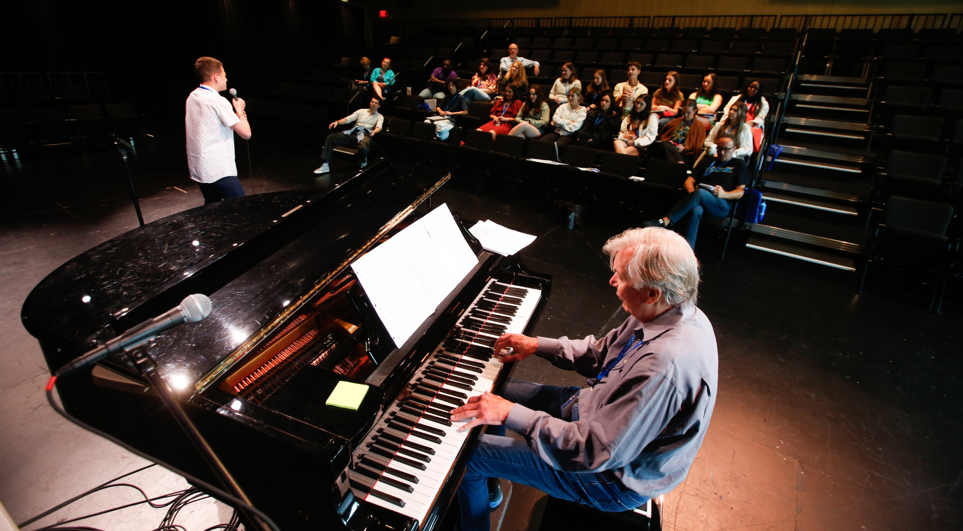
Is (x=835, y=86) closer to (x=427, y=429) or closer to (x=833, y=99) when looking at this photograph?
(x=833, y=99)

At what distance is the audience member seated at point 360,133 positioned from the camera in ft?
24.4

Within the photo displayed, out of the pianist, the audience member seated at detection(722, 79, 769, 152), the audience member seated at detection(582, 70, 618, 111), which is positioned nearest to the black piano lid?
the pianist

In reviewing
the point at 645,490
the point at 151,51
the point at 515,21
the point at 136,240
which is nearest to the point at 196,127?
the point at 136,240

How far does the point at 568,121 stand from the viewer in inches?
274

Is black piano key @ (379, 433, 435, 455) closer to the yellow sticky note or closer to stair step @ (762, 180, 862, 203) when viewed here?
the yellow sticky note

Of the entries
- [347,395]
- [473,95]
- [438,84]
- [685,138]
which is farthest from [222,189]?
[438,84]

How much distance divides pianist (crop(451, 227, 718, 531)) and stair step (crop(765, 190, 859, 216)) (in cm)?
503

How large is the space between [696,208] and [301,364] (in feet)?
14.7

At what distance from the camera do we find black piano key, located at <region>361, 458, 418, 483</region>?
133cm

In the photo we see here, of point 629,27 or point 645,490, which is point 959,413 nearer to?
point 645,490

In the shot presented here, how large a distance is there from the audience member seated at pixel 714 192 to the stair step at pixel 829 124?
3150mm

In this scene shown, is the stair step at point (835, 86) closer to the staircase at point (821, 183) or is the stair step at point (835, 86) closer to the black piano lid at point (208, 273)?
the staircase at point (821, 183)

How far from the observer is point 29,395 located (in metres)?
2.65

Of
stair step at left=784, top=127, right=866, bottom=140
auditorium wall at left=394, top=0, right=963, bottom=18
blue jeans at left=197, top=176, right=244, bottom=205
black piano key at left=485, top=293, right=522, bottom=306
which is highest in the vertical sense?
auditorium wall at left=394, top=0, right=963, bottom=18
